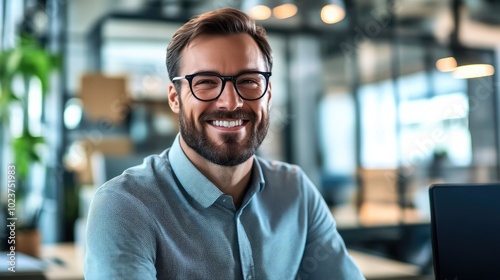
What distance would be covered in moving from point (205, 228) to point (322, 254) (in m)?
0.38

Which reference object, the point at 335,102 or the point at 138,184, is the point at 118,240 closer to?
the point at 138,184

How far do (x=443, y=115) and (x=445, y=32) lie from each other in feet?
3.74

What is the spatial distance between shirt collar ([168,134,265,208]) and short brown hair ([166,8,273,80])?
205 mm

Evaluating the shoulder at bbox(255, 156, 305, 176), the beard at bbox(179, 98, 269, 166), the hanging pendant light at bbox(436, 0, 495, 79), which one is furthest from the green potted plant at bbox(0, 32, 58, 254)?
the hanging pendant light at bbox(436, 0, 495, 79)

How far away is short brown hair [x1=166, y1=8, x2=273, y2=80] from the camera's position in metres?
1.37

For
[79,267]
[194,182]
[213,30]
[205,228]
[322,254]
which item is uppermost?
[213,30]

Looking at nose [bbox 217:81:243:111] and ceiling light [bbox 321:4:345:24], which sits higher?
ceiling light [bbox 321:4:345:24]

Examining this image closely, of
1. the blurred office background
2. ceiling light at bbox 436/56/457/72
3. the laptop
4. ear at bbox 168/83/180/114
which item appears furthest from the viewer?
ceiling light at bbox 436/56/457/72

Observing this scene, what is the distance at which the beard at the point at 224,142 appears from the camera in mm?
1354

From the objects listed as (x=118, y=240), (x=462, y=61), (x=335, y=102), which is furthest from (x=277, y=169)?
(x=335, y=102)

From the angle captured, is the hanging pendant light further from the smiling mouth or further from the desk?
the smiling mouth

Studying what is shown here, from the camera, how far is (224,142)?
4.47 feet

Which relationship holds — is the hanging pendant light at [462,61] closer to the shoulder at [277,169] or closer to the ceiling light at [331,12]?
the ceiling light at [331,12]

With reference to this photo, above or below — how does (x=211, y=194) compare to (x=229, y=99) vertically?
below
